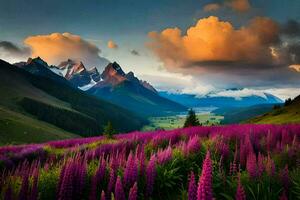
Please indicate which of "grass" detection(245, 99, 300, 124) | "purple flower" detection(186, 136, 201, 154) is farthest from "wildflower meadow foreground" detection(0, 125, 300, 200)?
"grass" detection(245, 99, 300, 124)

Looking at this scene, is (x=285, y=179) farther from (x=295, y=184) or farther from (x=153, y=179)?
(x=153, y=179)

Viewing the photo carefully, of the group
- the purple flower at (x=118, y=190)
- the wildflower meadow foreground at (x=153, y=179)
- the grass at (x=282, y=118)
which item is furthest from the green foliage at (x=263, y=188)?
the grass at (x=282, y=118)

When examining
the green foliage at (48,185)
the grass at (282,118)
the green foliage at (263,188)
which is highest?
the grass at (282,118)

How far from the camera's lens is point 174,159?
8.84 meters

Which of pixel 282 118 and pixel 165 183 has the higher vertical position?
pixel 282 118

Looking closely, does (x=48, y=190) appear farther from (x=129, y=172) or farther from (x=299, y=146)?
(x=299, y=146)

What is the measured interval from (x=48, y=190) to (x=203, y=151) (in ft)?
17.0

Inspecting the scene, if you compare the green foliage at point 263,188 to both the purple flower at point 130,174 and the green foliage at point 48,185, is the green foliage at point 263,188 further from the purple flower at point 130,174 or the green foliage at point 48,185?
the green foliage at point 48,185

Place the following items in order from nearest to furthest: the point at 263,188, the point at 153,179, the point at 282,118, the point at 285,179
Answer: the point at 263,188 → the point at 285,179 → the point at 153,179 → the point at 282,118

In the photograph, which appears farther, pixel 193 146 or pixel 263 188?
pixel 193 146

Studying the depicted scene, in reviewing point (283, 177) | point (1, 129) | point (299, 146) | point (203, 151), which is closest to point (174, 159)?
point (203, 151)

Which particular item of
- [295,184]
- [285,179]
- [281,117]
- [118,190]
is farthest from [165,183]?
[281,117]

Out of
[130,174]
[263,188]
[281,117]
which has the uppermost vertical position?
[281,117]

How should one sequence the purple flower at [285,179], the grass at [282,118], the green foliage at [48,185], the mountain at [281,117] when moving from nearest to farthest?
the purple flower at [285,179], the green foliage at [48,185], the grass at [282,118], the mountain at [281,117]
